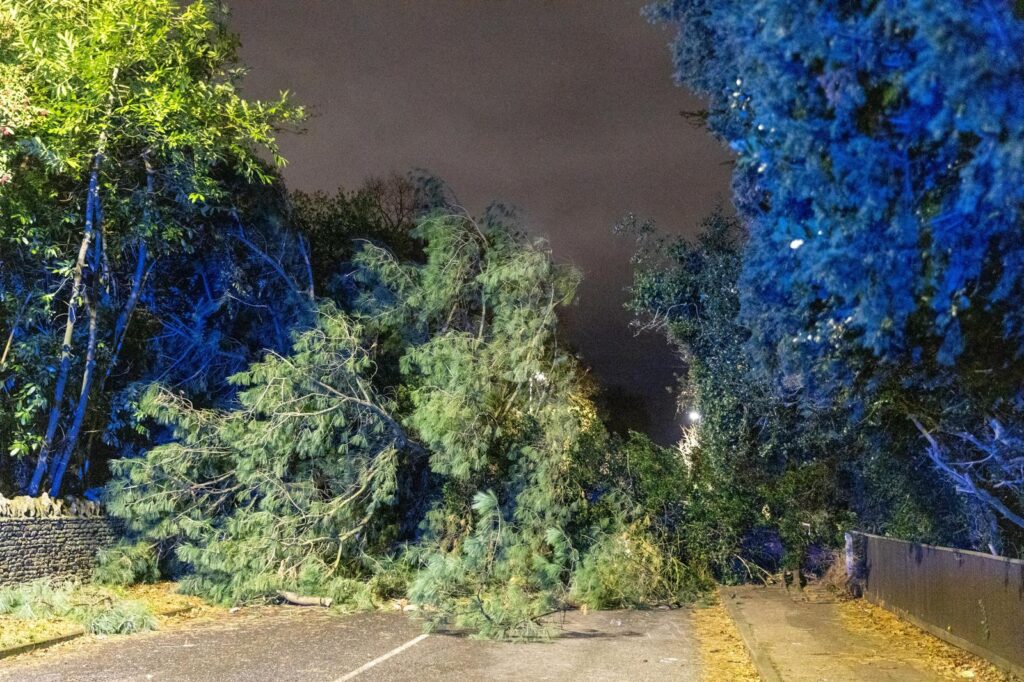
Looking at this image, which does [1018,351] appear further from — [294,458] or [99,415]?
[99,415]

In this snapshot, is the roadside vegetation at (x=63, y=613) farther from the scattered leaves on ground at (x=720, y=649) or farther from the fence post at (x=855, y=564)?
the fence post at (x=855, y=564)

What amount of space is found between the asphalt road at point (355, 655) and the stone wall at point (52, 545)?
320 cm

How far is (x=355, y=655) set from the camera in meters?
10.8

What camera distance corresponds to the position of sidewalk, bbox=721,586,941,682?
934 centimetres

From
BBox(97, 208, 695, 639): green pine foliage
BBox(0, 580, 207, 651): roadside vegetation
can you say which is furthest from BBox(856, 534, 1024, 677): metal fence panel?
BBox(0, 580, 207, 651): roadside vegetation

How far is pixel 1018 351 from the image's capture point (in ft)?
24.0

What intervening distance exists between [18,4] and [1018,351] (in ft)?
48.0

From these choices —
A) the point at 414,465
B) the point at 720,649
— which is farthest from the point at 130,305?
the point at 720,649

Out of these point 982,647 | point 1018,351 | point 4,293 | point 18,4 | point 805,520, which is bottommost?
point 982,647

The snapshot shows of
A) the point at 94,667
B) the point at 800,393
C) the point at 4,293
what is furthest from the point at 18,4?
the point at 800,393

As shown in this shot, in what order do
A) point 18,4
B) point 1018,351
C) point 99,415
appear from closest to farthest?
1. point 1018,351
2. point 18,4
3. point 99,415

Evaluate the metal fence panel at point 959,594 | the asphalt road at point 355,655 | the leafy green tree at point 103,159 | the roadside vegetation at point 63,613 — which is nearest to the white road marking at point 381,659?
the asphalt road at point 355,655

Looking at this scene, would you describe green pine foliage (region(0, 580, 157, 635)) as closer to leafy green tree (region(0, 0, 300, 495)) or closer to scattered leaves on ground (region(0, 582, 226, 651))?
scattered leaves on ground (region(0, 582, 226, 651))

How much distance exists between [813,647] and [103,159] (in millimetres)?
13500
